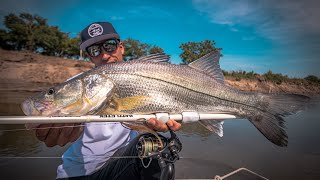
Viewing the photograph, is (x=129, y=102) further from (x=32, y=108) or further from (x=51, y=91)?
(x=32, y=108)

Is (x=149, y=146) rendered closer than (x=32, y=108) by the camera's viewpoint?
No

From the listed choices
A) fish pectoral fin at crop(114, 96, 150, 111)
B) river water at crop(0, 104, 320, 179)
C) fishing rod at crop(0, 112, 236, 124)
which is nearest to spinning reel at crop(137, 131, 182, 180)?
fishing rod at crop(0, 112, 236, 124)

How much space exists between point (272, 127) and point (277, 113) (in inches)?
6.3

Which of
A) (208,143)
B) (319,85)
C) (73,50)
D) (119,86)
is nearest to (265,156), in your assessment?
(208,143)

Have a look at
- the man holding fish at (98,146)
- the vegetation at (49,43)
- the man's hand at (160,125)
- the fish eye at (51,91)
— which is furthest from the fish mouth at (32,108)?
the vegetation at (49,43)

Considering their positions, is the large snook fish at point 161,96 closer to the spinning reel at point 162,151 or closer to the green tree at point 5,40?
the spinning reel at point 162,151

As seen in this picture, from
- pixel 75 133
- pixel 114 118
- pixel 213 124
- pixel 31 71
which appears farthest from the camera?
pixel 31 71

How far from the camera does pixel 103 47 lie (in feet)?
10.00

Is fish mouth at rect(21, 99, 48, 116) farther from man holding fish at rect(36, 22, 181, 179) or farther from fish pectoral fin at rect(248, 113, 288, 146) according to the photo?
fish pectoral fin at rect(248, 113, 288, 146)

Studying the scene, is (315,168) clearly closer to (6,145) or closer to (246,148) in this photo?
(246,148)

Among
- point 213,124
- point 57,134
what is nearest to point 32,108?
point 57,134

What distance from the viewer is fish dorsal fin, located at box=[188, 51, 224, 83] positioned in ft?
8.46

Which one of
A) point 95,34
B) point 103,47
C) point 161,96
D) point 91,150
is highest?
point 95,34

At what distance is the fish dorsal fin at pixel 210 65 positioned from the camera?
2.58 m
